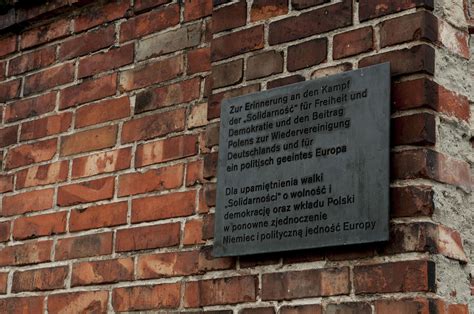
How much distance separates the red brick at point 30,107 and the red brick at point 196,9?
65cm

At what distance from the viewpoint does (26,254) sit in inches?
122

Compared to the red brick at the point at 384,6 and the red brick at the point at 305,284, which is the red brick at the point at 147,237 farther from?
the red brick at the point at 384,6

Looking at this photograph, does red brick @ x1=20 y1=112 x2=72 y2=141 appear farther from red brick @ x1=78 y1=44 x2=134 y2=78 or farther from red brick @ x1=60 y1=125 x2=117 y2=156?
red brick @ x1=78 y1=44 x2=134 y2=78

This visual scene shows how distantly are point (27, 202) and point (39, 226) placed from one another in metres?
0.13

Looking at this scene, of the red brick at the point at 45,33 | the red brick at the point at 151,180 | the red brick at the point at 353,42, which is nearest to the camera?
the red brick at the point at 353,42

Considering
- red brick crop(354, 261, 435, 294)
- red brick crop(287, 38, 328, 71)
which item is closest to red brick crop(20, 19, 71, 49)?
red brick crop(287, 38, 328, 71)

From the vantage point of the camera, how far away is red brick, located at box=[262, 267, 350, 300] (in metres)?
2.20

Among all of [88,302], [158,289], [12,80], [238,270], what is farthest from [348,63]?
[12,80]

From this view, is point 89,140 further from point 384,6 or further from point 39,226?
point 384,6

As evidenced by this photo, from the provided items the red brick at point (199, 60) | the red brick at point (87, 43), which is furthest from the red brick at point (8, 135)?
the red brick at point (199, 60)

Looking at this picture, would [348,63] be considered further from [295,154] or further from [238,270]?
[238,270]

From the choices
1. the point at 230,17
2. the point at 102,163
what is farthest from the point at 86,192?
the point at 230,17

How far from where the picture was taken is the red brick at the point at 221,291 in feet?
7.80

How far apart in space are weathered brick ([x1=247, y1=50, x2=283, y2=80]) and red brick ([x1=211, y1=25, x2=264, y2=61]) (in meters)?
0.03
